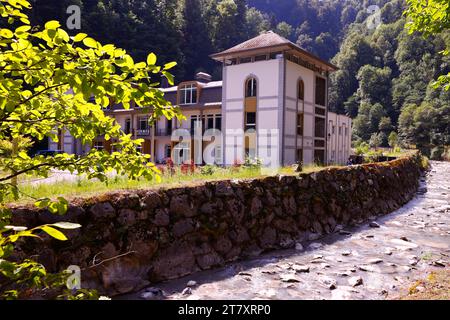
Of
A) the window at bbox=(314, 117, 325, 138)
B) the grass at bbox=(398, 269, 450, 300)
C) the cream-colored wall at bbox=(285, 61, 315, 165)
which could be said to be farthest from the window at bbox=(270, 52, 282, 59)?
the grass at bbox=(398, 269, 450, 300)

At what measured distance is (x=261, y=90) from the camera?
26547mm

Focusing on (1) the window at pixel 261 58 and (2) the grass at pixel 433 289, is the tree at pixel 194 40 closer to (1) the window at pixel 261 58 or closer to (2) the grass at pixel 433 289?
(1) the window at pixel 261 58

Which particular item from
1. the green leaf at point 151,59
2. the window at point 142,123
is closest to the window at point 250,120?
the window at point 142,123

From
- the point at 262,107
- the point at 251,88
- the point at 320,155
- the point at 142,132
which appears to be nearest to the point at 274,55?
the point at 251,88

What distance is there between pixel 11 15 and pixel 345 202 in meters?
10.9

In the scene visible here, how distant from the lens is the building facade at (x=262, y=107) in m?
26.1

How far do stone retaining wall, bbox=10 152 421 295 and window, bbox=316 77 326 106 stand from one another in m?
21.0

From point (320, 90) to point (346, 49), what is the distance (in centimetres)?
8869

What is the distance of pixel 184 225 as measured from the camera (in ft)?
22.9

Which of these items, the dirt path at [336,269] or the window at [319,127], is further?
the window at [319,127]

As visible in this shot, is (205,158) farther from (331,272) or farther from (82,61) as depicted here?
(82,61)

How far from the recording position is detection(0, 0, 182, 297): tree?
1788mm

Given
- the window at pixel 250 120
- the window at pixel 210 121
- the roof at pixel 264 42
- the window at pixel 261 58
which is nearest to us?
the roof at pixel 264 42

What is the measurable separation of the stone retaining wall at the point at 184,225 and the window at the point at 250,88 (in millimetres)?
16654
